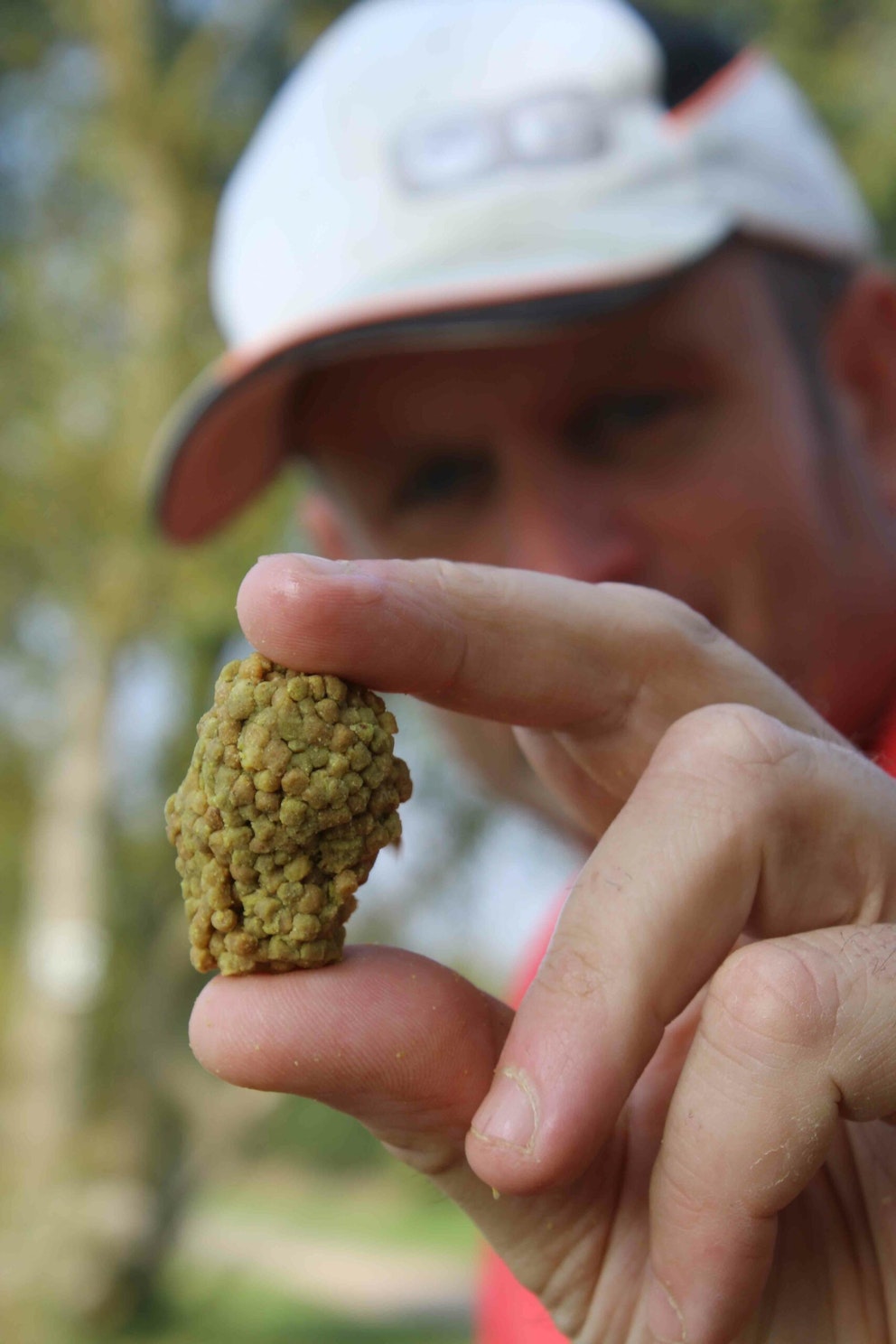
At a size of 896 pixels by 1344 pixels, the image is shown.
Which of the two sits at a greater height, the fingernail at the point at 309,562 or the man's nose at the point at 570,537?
the fingernail at the point at 309,562

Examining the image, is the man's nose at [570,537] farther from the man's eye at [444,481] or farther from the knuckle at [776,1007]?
the knuckle at [776,1007]

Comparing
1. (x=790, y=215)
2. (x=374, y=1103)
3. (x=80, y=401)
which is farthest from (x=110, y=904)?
(x=374, y=1103)

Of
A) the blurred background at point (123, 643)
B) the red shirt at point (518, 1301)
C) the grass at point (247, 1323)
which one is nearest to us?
the red shirt at point (518, 1301)

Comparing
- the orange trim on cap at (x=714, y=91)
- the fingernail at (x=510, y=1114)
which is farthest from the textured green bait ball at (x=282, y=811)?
the orange trim on cap at (x=714, y=91)

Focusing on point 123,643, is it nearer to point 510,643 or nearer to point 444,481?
point 444,481

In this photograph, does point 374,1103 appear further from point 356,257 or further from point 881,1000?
point 356,257
